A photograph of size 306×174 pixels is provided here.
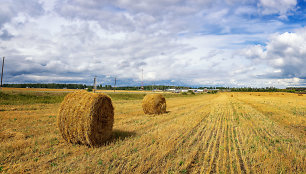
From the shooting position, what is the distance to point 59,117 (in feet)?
27.8

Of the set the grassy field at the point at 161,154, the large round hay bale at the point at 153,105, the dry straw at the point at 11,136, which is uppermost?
the large round hay bale at the point at 153,105

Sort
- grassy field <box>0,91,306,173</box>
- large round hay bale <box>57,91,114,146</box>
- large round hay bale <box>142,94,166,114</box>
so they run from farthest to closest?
1. large round hay bale <box>142,94,166,114</box>
2. large round hay bale <box>57,91,114,146</box>
3. grassy field <box>0,91,306,173</box>

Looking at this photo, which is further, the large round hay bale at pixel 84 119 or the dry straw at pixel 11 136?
the dry straw at pixel 11 136

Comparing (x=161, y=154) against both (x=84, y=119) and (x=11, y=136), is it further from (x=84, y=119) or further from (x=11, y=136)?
(x=11, y=136)

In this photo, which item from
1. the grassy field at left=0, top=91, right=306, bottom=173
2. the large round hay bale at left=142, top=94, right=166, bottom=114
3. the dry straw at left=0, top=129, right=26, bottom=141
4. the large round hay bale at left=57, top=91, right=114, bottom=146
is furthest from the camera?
the large round hay bale at left=142, top=94, right=166, bottom=114

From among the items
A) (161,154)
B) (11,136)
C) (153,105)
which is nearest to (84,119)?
(161,154)

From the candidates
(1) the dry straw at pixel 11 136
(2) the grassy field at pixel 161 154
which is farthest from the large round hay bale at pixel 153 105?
(1) the dry straw at pixel 11 136

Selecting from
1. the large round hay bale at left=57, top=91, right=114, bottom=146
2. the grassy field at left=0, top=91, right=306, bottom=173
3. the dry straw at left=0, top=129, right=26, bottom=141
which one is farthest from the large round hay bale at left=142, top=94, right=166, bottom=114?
the dry straw at left=0, top=129, right=26, bottom=141

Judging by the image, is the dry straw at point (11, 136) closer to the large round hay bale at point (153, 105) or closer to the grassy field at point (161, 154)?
the grassy field at point (161, 154)

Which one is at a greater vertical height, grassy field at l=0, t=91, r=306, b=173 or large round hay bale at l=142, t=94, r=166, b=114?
large round hay bale at l=142, t=94, r=166, b=114

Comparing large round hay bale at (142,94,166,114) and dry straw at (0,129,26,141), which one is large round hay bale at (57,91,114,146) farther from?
large round hay bale at (142,94,166,114)

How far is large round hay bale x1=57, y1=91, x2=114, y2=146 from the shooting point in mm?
7934

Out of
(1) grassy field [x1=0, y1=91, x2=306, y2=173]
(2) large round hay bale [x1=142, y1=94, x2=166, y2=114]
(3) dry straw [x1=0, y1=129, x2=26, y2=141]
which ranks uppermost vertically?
(2) large round hay bale [x1=142, y1=94, x2=166, y2=114]

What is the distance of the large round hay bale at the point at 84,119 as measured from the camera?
793 cm
